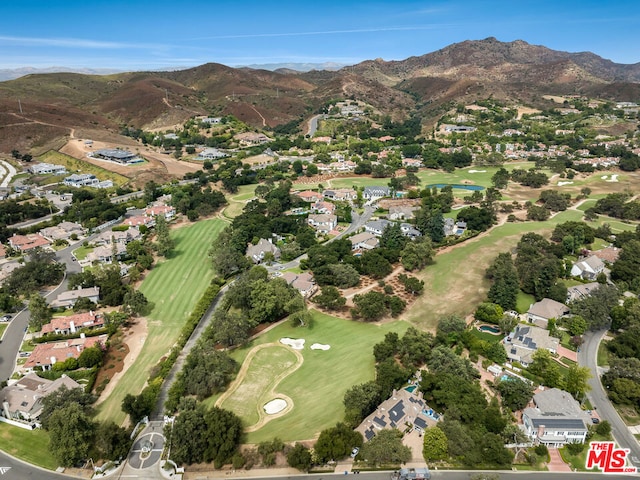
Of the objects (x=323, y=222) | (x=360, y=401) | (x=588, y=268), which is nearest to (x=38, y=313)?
(x=360, y=401)

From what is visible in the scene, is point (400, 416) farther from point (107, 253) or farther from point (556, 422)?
point (107, 253)

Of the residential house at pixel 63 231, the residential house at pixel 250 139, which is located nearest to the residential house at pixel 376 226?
the residential house at pixel 63 231

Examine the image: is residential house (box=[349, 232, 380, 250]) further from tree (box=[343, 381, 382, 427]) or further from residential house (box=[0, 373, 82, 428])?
residential house (box=[0, 373, 82, 428])

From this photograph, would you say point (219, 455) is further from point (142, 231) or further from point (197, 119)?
point (197, 119)

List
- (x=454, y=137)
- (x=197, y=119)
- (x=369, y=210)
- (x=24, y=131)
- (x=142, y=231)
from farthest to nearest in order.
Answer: (x=197, y=119), (x=454, y=137), (x=24, y=131), (x=369, y=210), (x=142, y=231)

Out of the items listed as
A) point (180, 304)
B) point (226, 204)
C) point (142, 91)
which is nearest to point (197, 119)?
point (142, 91)

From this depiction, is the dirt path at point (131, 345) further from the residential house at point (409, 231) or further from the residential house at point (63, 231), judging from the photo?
the residential house at point (409, 231)

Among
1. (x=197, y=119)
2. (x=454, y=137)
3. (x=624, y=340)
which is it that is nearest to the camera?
(x=624, y=340)

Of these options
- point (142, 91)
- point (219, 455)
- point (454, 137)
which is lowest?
point (219, 455)

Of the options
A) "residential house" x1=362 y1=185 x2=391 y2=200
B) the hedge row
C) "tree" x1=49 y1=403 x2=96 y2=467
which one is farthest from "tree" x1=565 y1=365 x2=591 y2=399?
"residential house" x1=362 y1=185 x2=391 y2=200
